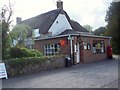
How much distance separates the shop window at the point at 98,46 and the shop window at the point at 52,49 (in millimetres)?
4280

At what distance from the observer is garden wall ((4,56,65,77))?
48.3 feet

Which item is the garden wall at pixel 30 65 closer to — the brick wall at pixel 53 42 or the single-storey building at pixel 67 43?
the brick wall at pixel 53 42

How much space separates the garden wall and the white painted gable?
12839 mm

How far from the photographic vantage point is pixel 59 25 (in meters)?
32.5

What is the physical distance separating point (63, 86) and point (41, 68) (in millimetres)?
6445

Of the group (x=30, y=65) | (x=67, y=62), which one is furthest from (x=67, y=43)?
(x=30, y=65)

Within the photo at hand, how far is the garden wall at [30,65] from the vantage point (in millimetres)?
14737

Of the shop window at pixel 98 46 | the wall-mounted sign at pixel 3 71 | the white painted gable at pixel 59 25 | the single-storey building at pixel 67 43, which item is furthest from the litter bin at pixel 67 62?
the white painted gable at pixel 59 25

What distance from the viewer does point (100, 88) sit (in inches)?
387

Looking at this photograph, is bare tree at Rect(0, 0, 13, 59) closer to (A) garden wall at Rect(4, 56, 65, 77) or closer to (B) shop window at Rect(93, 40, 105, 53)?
(A) garden wall at Rect(4, 56, 65, 77)

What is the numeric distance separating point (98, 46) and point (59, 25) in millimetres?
8761

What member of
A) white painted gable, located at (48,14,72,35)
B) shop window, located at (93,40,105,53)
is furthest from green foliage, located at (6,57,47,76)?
white painted gable, located at (48,14,72,35)

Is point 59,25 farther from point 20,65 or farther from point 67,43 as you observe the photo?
point 20,65

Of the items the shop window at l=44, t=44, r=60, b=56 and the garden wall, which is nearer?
the garden wall
